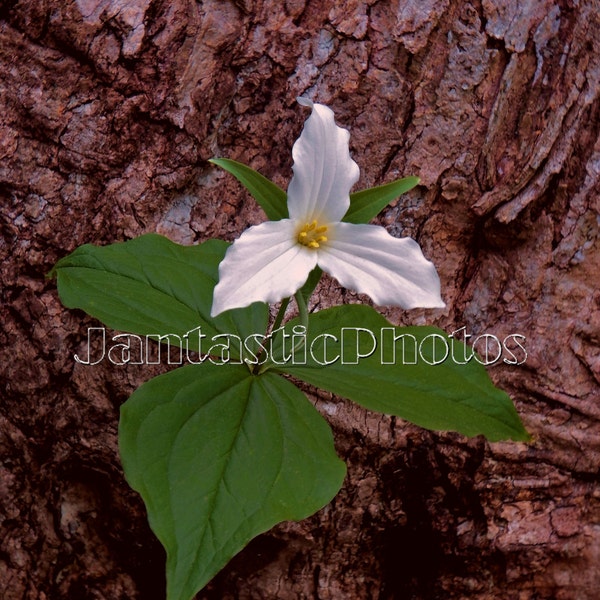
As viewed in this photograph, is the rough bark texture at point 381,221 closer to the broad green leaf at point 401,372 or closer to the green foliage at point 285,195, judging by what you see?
the broad green leaf at point 401,372

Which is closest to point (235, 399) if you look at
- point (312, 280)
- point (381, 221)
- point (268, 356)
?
point (268, 356)

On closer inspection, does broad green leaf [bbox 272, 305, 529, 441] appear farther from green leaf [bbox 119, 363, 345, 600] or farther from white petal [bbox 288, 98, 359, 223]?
white petal [bbox 288, 98, 359, 223]

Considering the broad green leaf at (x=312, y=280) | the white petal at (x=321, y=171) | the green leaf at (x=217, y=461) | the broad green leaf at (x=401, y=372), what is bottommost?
the green leaf at (x=217, y=461)

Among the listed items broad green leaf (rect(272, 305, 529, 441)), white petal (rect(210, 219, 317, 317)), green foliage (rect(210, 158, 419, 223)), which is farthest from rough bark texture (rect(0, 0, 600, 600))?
white petal (rect(210, 219, 317, 317))

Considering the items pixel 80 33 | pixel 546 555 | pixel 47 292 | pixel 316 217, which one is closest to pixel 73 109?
pixel 80 33

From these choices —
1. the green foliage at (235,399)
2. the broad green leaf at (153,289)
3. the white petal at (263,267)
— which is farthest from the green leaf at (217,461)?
the white petal at (263,267)

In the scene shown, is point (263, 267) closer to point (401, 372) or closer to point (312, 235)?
point (312, 235)
